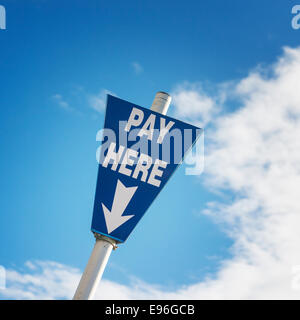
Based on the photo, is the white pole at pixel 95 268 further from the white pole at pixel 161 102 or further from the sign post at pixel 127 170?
the white pole at pixel 161 102

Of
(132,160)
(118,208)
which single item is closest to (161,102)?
(132,160)

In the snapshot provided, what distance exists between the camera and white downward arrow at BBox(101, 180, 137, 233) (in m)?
4.64

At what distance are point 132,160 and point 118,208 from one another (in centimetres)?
74

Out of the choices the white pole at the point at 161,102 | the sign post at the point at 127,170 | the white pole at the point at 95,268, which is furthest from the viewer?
the white pole at the point at 161,102

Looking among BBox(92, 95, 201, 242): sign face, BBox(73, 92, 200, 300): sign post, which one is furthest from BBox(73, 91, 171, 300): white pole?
BBox(92, 95, 201, 242): sign face

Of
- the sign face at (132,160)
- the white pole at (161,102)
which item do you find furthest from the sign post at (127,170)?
the white pole at (161,102)

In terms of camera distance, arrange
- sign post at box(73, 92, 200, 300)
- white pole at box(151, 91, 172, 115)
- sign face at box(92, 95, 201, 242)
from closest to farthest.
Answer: sign post at box(73, 92, 200, 300)
sign face at box(92, 95, 201, 242)
white pole at box(151, 91, 172, 115)

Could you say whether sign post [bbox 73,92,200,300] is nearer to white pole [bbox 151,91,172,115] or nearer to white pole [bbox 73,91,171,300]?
white pole [bbox 73,91,171,300]

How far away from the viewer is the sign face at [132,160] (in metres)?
4.70

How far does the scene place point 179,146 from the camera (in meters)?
5.15
